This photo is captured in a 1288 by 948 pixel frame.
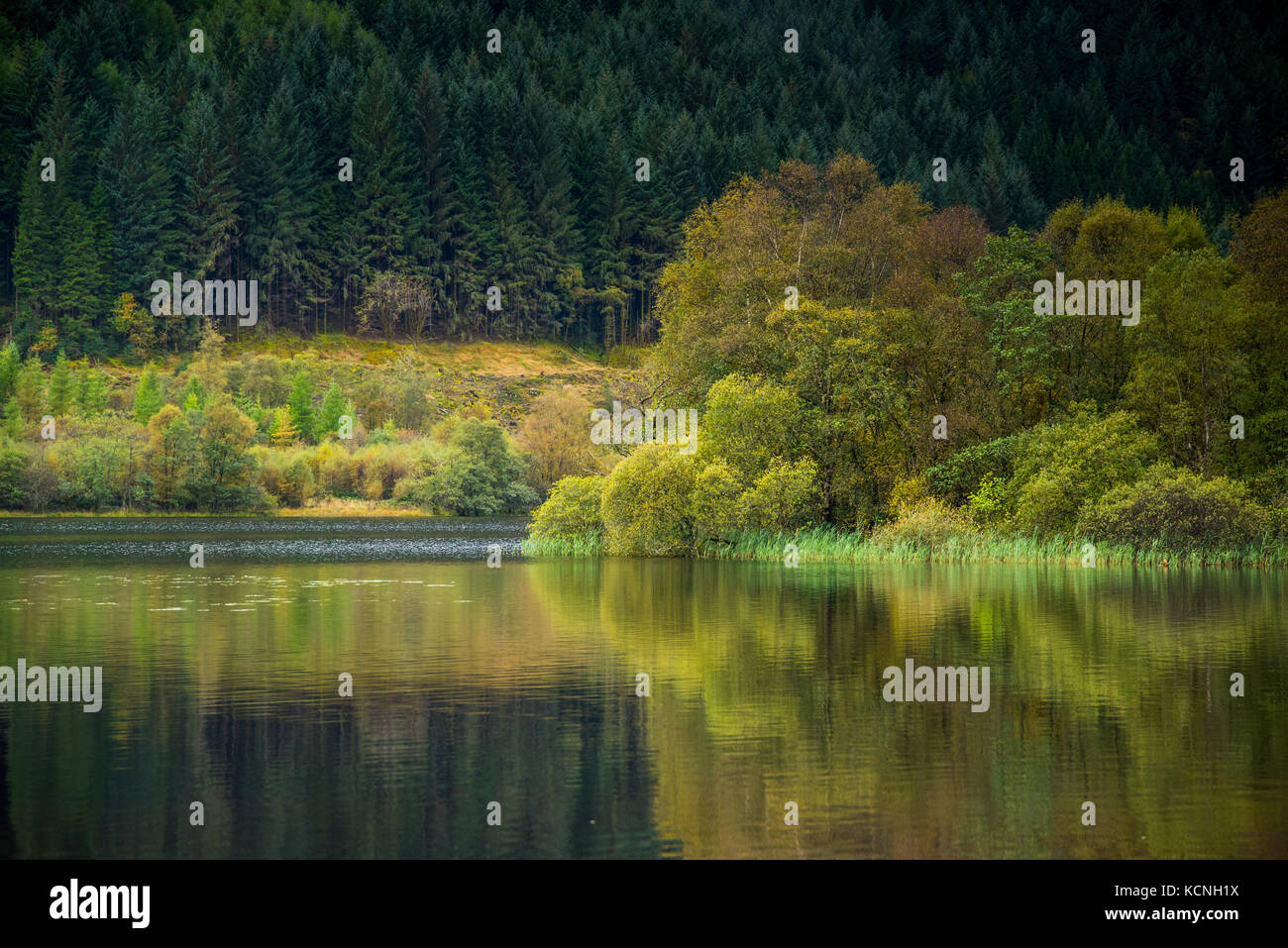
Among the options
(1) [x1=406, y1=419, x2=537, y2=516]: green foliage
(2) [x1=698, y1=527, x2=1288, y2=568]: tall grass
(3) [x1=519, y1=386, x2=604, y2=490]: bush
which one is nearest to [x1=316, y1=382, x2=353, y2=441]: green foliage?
(1) [x1=406, y1=419, x2=537, y2=516]: green foliage

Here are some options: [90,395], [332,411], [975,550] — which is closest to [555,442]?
[332,411]

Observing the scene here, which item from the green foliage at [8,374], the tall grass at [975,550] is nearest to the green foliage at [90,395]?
the green foliage at [8,374]

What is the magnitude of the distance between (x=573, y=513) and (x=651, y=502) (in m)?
4.95

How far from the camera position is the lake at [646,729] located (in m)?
14.9

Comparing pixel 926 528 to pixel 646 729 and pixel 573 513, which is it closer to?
pixel 573 513

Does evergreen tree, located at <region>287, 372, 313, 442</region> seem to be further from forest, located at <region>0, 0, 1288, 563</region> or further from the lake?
the lake

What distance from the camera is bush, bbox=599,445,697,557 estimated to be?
60.4m

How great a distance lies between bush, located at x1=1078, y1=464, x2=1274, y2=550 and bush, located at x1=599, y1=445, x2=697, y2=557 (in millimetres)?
16522

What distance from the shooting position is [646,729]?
20156mm

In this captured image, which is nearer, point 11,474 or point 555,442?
point 11,474

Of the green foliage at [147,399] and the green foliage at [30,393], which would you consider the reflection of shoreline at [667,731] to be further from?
the green foliage at [30,393]

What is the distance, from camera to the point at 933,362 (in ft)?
207

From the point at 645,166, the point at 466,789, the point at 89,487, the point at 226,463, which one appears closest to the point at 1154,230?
the point at 466,789
